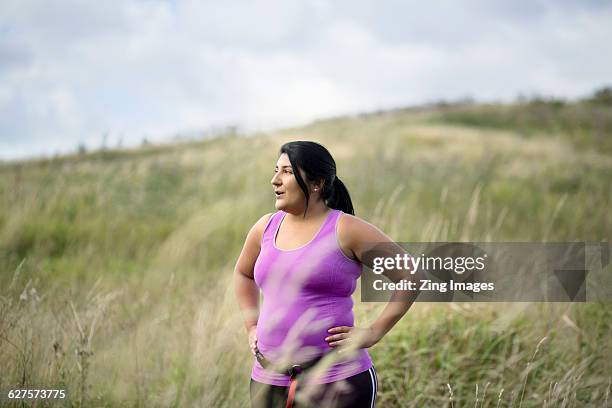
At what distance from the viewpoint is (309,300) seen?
213 centimetres

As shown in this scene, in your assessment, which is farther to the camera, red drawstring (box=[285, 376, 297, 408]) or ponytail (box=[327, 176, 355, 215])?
ponytail (box=[327, 176, 355, 215])

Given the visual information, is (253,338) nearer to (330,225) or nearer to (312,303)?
(312,303)

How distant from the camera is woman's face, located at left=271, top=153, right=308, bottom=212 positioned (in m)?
2.19

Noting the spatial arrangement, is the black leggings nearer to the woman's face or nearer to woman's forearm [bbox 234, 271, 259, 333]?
woman's forearm [bbox 234, 271, 259, 333]

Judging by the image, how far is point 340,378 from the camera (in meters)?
2.13

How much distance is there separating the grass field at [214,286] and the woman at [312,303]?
61 centimetres

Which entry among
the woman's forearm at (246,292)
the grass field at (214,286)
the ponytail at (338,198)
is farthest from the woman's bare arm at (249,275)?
the grass field at (214,286)

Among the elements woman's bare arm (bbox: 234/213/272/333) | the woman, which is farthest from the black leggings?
woman's bare arm (bbox: 234/213/272/333)

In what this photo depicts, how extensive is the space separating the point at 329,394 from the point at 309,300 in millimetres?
333

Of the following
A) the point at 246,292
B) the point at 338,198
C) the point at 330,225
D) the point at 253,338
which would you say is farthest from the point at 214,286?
the point at 330,225

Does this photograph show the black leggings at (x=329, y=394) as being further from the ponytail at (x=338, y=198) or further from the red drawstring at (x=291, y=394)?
the ponytail at (x=338, y=198)

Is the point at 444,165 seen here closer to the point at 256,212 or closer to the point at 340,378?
the point at 256,212

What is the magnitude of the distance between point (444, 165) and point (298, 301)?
27.6 feet

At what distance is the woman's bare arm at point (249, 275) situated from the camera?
2.40 meters
